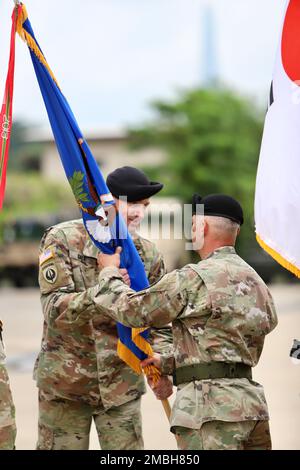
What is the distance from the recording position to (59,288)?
4.83m

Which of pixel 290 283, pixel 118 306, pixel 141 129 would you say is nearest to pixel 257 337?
pixel 118 306

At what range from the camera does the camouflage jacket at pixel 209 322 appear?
13.5ft

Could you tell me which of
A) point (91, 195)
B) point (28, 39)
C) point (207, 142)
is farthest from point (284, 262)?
point (207, 142)

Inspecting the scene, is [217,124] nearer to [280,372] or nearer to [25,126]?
[280,372]

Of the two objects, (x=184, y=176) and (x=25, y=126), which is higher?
(x=184, y=176)

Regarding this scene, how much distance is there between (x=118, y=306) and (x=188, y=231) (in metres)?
0.63

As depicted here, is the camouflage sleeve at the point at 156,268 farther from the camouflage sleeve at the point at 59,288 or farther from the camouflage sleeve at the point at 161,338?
the camouflage sleeve at the point at 59,288

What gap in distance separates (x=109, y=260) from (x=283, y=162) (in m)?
1.02

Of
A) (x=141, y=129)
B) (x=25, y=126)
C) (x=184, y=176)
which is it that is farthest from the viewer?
(x=25, y=126)

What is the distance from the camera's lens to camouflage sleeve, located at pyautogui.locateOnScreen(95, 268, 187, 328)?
163 inches

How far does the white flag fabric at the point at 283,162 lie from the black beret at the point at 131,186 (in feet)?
1.97

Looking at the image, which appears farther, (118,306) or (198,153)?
(198,153)

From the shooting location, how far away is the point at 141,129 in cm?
4356

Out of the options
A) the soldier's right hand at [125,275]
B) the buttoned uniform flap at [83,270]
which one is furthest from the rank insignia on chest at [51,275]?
the soldier's right hand at [125,275]
